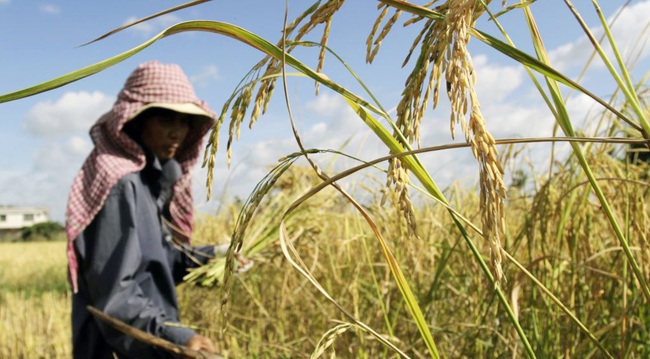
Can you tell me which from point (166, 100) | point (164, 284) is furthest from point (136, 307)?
point (166, 100)

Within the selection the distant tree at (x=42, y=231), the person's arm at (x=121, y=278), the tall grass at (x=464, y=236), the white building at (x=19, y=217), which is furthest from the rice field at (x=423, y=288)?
the white building at (x=19, y=217)

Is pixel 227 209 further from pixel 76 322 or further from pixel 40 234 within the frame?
pixel 40 234

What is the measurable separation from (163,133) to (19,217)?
176 feet

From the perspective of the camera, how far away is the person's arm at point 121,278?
1.96m

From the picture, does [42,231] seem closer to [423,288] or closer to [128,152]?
[128,152]

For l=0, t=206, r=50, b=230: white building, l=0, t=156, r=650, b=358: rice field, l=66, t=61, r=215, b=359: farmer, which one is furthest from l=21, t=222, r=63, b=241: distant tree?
l=66, t=61, r=215, b=359: farmer

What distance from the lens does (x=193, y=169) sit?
10.5 ft

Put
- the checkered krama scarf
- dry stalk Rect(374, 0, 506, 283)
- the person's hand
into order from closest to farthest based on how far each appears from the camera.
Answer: dry stalk Rect(374, 0, 506, 283) → the person's hand → the checkered krama scarf

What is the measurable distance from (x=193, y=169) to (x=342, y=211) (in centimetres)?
87

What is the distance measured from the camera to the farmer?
1.99 metres

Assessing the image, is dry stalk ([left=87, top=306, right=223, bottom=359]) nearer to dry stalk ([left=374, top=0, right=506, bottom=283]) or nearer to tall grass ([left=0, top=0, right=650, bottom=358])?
tall grass ([left=0, top=0, right=650, bottom=358])

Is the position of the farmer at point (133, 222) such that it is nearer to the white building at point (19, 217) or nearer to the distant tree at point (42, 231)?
the distant tree at point (42, 231)

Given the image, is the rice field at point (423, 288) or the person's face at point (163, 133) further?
the person's face at point (163, 133)

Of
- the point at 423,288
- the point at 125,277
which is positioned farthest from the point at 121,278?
the point at 423,288
